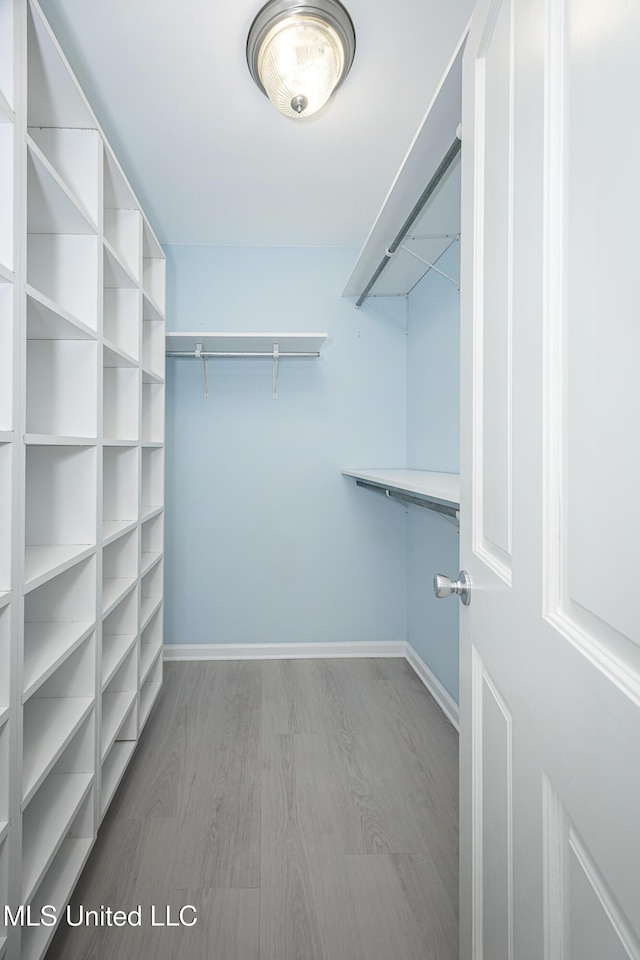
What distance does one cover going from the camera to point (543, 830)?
638 millimetres

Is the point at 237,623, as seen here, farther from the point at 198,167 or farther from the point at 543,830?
the point at 543,830

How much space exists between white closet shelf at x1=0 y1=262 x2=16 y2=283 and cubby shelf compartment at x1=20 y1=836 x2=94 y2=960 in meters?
1.36

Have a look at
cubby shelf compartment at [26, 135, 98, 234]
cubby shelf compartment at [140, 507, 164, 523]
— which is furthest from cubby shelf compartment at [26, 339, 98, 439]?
cubby shelf compartment at [140, 507, 164, 523]

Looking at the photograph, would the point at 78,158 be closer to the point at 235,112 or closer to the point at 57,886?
the point at 235,112

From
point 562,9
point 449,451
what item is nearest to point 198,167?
point 449,451

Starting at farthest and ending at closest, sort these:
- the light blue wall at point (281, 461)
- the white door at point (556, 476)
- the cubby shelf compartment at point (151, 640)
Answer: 1. the light blue wall at point (281, 461)
2. the cubby shelf compartment at point (151, 640)
3. the white door at point (556, 476)

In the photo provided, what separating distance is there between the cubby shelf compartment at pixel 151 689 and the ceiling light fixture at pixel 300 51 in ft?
7.41

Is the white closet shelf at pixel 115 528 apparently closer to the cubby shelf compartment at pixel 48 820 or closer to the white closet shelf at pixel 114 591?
the white closet shelf at pixel 114 591

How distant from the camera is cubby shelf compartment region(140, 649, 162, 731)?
228 centimetres

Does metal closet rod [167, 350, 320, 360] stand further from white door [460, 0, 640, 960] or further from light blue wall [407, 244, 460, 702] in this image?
white door [460, 0, 640, 960]

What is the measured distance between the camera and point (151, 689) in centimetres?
249

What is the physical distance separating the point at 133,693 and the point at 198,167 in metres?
2.12

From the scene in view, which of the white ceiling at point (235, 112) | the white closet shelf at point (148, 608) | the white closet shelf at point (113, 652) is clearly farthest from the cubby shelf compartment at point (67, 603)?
the white ceiling at point (235, 112)

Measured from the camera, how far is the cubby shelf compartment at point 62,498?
62.4 inches
